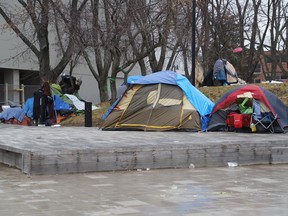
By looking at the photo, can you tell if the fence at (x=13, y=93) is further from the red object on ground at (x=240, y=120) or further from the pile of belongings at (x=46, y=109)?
the red object on ground at (x=240, y=120)

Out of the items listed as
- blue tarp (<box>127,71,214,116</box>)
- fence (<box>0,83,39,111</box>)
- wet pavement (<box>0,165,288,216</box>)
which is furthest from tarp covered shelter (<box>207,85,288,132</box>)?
fence (<box>0,83,39,111</box>)

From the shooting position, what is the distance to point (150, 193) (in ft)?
25.4

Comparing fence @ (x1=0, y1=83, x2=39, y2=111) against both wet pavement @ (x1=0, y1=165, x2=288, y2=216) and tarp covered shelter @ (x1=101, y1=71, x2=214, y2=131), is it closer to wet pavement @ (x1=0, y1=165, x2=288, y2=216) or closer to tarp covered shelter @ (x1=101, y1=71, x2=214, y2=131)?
tarp covered shelter @ (x1=101, y1=71, x2=214, y2=131)

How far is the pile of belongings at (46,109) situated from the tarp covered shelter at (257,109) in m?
7.03

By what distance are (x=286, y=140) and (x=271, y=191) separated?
12.6ft

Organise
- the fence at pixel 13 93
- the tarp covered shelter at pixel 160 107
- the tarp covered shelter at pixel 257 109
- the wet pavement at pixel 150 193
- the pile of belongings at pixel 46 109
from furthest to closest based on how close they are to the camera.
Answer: the fence at pixel 13 93 → the pile of belongings at pixel 46 109 → the tarp covered shelter at pixel 160 107 → the tarp covered shelter at pixel 257 109 → the wet pavement at pixel 150 193

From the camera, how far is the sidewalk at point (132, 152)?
9.61 m

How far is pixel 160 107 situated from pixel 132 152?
4.42 metres

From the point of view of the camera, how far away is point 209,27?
28.3 metres

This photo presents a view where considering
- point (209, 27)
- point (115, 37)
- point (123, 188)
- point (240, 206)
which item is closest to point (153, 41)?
point (115, 37)

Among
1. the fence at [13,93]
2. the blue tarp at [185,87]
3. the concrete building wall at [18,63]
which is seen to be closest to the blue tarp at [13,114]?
the blue tarp at [185,87]

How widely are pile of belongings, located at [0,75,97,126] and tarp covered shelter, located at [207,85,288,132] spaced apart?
23.1 ft

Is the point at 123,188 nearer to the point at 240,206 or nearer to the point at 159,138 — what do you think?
the point at 240,206

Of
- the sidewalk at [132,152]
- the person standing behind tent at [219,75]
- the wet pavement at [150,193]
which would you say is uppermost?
the person standing behind tent at [219,75]
